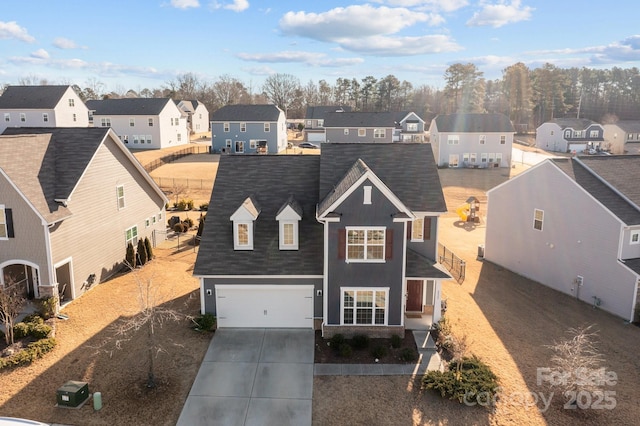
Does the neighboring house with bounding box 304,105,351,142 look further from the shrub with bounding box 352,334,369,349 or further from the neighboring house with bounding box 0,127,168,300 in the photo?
the shrub with bounding box 352,334,369,349

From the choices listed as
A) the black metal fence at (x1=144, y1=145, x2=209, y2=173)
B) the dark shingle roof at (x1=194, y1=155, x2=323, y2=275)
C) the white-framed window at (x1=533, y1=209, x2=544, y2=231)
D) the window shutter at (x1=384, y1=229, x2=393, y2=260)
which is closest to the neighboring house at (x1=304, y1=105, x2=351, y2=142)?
the black metal fence at (x1=144, y1=145, x2=209, y2=173)

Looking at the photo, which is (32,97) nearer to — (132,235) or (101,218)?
(132,235)

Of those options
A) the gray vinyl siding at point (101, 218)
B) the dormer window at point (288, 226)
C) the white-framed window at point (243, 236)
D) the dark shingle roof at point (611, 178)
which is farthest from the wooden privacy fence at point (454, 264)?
the gray vinyl siding at point (101, 218)

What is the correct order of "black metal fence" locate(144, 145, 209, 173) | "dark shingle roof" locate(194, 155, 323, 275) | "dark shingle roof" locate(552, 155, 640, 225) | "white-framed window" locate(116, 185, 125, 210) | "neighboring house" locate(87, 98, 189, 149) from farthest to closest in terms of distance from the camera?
"neighboring house" locate(87, 98, 189, 149) → "black metal fence" locate(144, 145, 209, 173) → "white-framed window" locate(116, 185, 125, 210) → "dark shingle roof" locate(552, 155, 640, 225) → "dark shingle roof" locate(194, 155, 323, 275)

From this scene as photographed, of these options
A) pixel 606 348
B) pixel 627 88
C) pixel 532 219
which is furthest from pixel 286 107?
pixel 606 348

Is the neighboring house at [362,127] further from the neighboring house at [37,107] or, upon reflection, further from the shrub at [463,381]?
the shrub at [463,381]

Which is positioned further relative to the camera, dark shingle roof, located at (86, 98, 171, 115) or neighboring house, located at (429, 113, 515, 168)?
dark shingle roof, located at (86, 98, 171, 115)

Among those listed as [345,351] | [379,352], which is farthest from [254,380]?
[379,352]

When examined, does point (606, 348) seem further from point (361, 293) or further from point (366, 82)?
point (366, 82)
